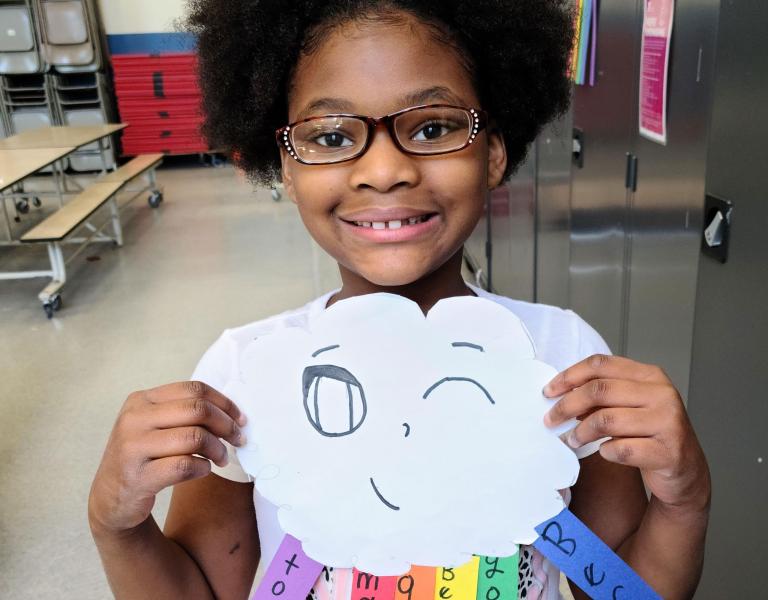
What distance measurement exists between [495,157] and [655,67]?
907 mm

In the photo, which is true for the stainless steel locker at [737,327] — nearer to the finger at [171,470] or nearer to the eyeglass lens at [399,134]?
the eyeglass lens at [399,134]

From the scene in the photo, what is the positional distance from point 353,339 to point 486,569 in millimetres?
289

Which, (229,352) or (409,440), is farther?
(229,352)

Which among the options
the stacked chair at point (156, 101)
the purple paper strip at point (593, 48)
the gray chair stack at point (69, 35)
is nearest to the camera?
the purple paper strip at point (593, 48)

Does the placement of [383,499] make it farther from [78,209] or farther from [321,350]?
[78,209]

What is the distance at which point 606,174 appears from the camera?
6.71ft

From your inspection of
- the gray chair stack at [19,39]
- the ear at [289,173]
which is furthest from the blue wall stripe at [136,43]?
the ear at [289,173]

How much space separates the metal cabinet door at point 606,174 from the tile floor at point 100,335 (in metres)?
1.55

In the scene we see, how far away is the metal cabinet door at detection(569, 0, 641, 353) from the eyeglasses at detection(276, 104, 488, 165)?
1.15m

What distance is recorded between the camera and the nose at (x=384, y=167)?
77 centimetres

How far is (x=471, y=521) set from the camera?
74cm

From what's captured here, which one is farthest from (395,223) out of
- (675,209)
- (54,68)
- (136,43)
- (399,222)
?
(136,43)

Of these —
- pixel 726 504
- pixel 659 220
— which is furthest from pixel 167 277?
pixel 726 504

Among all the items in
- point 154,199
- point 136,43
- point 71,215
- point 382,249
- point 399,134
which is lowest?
point 154,199
